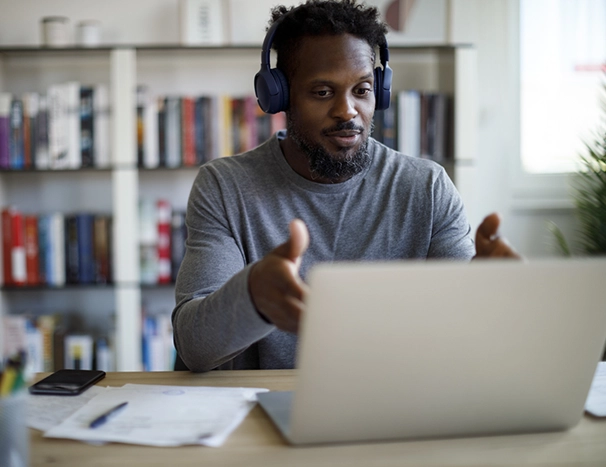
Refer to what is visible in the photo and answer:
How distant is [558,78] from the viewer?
9.18 ft

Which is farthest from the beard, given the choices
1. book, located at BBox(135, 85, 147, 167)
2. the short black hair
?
book, located at BBox(135, 85, 147, 167)

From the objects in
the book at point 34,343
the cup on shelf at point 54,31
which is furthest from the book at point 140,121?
the book at point 34,343

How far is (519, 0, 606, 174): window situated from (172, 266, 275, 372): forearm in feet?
6.97

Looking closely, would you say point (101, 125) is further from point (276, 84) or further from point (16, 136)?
point (276, 84)

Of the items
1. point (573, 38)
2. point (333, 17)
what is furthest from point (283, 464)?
point (573, 38)

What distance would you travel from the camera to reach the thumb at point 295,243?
708mm

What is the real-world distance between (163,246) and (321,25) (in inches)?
53.9

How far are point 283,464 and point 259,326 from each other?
26 cm

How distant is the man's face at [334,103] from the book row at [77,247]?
1.28m

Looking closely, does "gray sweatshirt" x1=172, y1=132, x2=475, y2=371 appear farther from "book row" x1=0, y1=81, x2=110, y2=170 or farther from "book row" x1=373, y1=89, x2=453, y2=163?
"book row" x1=0, y1=81, x2=110, y2=170

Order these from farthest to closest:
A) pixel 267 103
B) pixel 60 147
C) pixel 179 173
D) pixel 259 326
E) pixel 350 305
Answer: pixel 179 173 < pixel 60 147 < pixel 267 103 < pixel 259 326 < pixel 350 305

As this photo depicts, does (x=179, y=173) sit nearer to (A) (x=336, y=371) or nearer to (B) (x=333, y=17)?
(B) (x=333, y=17)

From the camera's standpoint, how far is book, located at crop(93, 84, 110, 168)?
2463 mm

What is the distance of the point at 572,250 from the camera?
2746 mm
